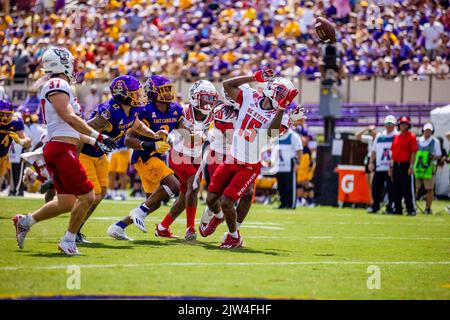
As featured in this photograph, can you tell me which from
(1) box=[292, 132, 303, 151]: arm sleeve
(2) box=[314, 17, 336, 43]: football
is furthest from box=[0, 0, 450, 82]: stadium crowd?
(2) box=[314, 17, 336, 43]: football

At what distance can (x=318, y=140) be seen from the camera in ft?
78.2

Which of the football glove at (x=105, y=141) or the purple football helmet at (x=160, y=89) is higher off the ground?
the purple football helmet at (x=160, y=89)

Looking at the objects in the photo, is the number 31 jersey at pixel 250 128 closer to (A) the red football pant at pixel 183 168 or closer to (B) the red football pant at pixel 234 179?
(B) the red football pant at pixel 234 179

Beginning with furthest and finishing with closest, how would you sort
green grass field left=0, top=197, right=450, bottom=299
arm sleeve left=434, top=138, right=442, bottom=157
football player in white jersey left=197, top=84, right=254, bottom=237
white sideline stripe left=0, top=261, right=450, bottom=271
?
arm sleeve left=434, top=138, right=442, bottom=157 → football player in white jersey left=197, top=84, right=254, bottom=237 → white sideline stripe left=0, top=261, right=450, bottom=271 → green grass field left=0, top=197, right=450, bottom=299

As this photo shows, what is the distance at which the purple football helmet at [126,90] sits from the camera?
10836 mm

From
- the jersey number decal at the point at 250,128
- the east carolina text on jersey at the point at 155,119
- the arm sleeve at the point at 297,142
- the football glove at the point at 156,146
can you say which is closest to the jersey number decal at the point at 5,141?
the east carolina text on jersey at the point at 155,119

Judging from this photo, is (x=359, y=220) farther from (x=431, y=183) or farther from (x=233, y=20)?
(x=233, y=20)

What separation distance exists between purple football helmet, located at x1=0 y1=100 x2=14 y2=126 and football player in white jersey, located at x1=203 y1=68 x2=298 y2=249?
483 cm

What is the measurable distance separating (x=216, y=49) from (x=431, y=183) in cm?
928

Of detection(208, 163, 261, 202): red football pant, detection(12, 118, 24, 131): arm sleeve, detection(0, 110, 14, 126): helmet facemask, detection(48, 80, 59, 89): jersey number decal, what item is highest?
detection(48, 80, 59, 89): jersey number decal

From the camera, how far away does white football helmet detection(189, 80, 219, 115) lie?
11.9m

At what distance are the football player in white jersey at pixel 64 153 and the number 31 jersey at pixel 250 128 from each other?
1962mm

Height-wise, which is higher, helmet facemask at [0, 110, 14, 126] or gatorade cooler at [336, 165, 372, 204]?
helmet facemask at [0, 110, 14, 126]

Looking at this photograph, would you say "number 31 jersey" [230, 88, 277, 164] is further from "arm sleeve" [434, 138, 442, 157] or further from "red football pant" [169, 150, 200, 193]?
"arm sleeve" [434, 138, 442, 157]
